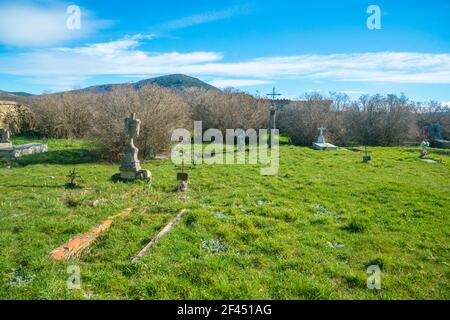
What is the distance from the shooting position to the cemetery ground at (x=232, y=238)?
434 cm

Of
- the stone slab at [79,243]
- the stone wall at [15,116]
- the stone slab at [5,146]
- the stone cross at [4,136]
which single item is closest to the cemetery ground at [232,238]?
the stone slab at [79,243]

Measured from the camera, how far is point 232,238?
239 inches

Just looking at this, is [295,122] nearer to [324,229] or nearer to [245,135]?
[245,135]

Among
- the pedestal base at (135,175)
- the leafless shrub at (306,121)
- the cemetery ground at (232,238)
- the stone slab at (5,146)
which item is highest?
the leafless shrub at (306,121)

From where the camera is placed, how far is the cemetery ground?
4340 millimetres

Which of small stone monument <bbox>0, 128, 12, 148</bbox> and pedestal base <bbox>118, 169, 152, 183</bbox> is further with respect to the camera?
small stone monument <bbox>0, 128, 12, 148</bbox>

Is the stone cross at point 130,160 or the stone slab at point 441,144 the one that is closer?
the stone cross at point 130,160

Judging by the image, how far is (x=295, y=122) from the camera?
29.2 meters

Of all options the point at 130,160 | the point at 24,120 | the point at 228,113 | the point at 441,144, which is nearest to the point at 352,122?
the point at 441,144

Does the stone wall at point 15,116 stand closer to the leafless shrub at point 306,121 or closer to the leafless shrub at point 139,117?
the leafless shrub at point 139,117

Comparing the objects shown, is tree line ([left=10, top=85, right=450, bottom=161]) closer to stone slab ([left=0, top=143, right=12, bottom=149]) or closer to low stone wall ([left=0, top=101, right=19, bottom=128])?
low stone wall ([left=0, top=101, right=19, bottom=128])

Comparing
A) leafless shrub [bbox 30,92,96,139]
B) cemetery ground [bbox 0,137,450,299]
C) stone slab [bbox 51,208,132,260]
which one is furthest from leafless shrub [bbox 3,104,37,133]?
stone slab [bbox 51,208,132,260]
